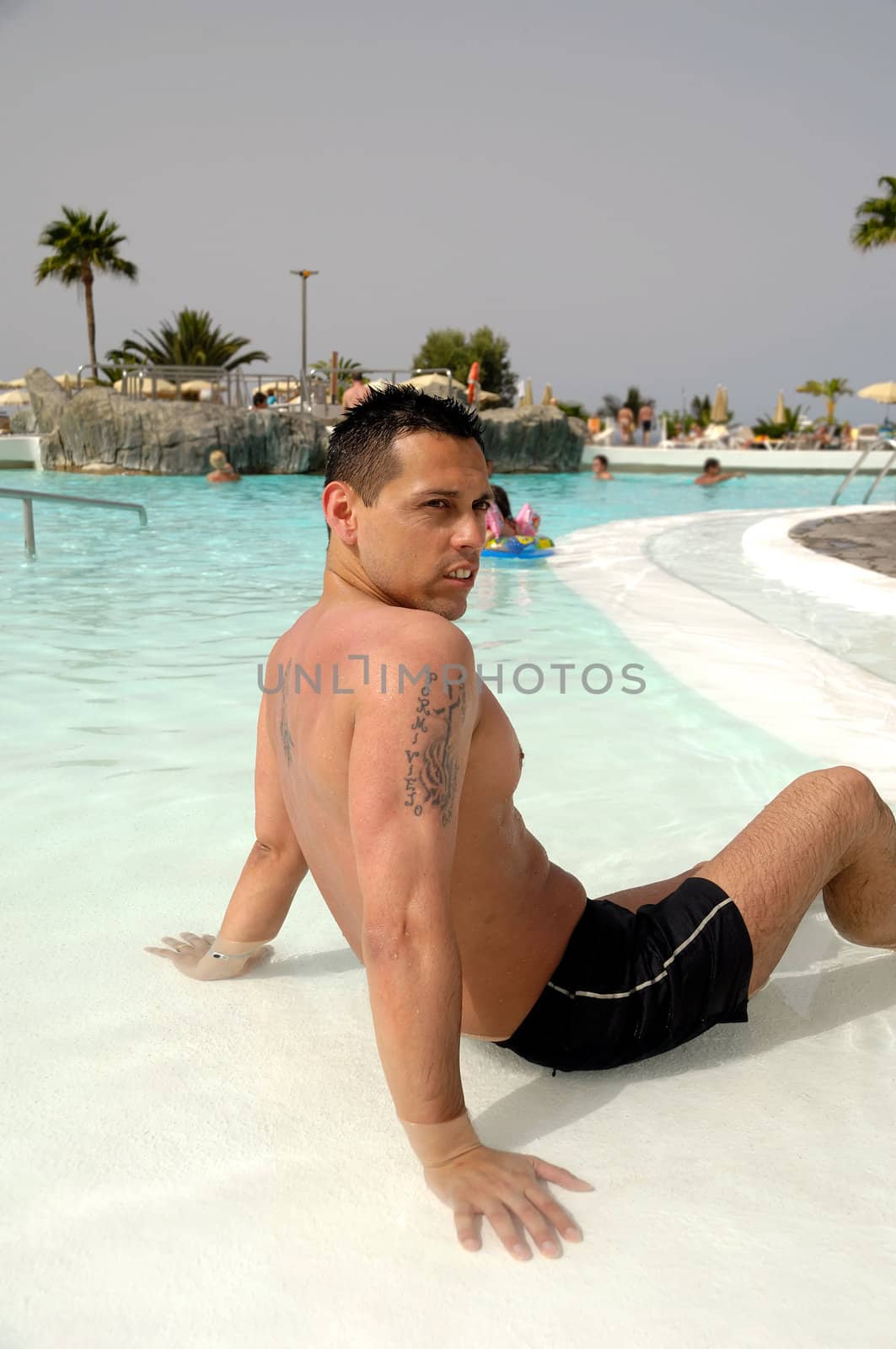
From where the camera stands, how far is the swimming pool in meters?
1.40

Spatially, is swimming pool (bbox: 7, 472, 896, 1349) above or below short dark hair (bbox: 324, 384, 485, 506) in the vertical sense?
below

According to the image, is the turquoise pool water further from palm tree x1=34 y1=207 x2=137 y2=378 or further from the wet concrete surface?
palm tree x1=34 y1=207 x2=137 y2=378

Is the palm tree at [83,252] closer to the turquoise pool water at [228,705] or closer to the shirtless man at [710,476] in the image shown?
the shirtless man at [710,476]

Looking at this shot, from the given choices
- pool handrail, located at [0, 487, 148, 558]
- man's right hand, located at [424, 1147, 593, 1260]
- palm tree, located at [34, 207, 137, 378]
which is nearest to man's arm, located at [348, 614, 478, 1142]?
man's right hand, located at [424, 1147, 593, 1260]

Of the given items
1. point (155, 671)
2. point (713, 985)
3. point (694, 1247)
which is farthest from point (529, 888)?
point (155, 671)

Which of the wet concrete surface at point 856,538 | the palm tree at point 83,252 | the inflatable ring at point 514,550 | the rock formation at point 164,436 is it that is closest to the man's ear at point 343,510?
the wet concrete surface at point 856,538

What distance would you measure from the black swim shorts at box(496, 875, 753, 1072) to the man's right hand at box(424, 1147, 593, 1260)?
286 millimetres

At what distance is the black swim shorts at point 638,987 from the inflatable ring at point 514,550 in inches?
313

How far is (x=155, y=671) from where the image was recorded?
5473 mm

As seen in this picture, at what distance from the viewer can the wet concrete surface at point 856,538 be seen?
8305 millimetres

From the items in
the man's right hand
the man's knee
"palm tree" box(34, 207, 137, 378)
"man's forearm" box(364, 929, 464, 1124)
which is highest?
"palm tree" box(34, 207, 137, 378)

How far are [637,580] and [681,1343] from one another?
6.98 m

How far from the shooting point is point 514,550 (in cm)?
975

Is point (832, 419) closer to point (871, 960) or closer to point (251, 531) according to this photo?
point (251, 531)
